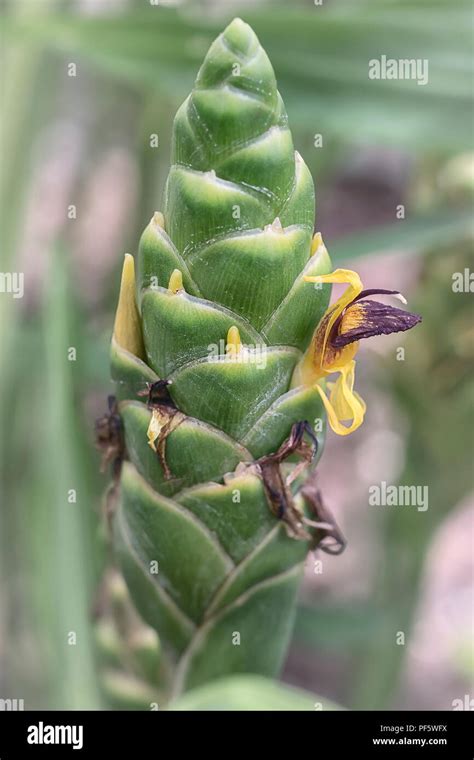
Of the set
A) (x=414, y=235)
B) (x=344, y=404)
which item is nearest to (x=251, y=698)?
(x=344, y=404)

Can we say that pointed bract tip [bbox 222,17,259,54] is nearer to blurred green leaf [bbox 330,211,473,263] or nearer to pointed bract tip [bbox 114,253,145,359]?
pointed bract tip [bbox 114,253,145,359]

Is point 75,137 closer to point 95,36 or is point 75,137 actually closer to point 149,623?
point 95,36

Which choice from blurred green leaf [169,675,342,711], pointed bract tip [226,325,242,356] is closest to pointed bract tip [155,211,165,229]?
pointed bract tip [226,325,242,356]

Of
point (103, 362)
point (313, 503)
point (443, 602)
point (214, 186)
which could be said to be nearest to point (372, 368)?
point (103, 362)

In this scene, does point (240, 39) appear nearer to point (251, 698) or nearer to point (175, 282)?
point (175, 282)

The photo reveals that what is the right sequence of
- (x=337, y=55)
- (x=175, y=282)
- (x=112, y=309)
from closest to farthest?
(x=175, y=282) < (x=337, y=55) < (x=112, y=309)

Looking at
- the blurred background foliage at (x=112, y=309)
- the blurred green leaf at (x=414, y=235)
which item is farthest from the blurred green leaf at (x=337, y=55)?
the blurred green leaf at (x=414, y=235)
